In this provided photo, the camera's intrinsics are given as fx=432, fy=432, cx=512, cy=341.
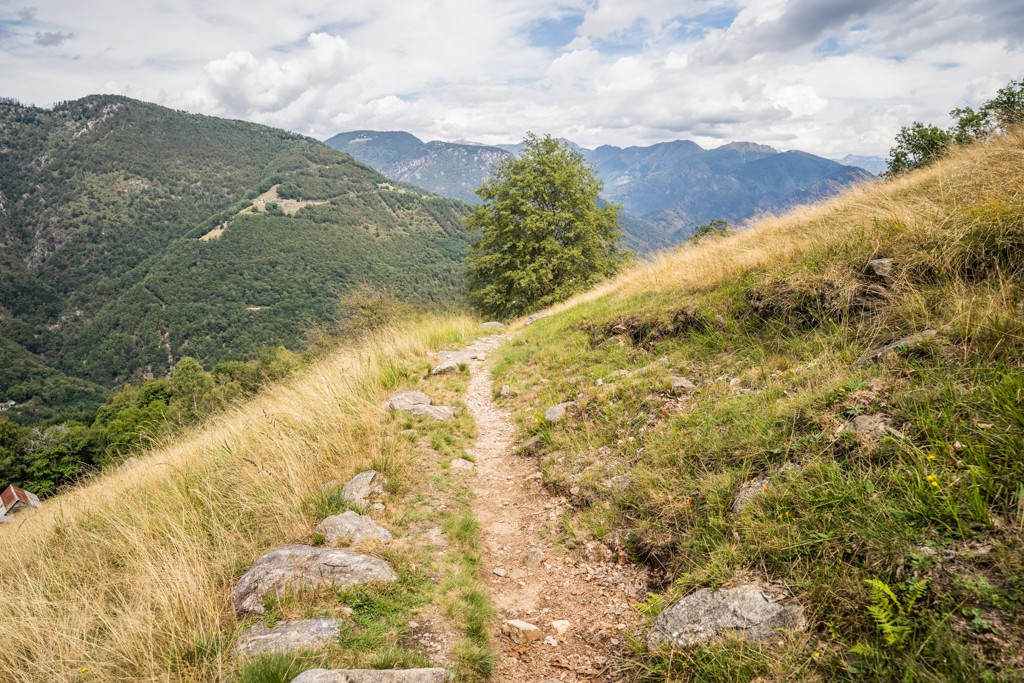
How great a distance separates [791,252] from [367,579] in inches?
291

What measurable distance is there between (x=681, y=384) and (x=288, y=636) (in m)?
5.17

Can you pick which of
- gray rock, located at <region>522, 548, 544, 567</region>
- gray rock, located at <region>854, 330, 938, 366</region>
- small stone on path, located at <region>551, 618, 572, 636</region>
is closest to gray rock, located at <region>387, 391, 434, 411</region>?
gray rock, located at <region>522, 548, 544, 567</region>

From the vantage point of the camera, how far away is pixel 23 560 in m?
5.30

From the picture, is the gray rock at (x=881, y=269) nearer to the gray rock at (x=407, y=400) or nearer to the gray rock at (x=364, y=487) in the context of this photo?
the gray rock at (x=364, y=487)

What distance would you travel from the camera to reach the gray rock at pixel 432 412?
767 centimetres

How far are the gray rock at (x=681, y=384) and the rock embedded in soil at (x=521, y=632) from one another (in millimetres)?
3578

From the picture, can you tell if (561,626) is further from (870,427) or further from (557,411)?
(557,411)

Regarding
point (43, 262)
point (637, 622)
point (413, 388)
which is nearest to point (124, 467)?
point (413, 388)

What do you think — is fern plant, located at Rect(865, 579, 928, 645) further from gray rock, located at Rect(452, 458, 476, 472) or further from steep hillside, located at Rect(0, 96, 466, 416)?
steep hillside, located at Rect(0, 96, 466, 416)

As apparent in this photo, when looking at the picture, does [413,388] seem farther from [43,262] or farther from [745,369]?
[43,262]

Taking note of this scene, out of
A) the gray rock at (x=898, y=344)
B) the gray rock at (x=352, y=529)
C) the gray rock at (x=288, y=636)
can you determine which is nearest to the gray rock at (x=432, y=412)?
the gray rock at (x=352, y=529)

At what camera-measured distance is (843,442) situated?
342 centimetres

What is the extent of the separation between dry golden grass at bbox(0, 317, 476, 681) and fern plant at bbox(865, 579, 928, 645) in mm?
3911

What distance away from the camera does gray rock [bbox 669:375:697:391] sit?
591cm
